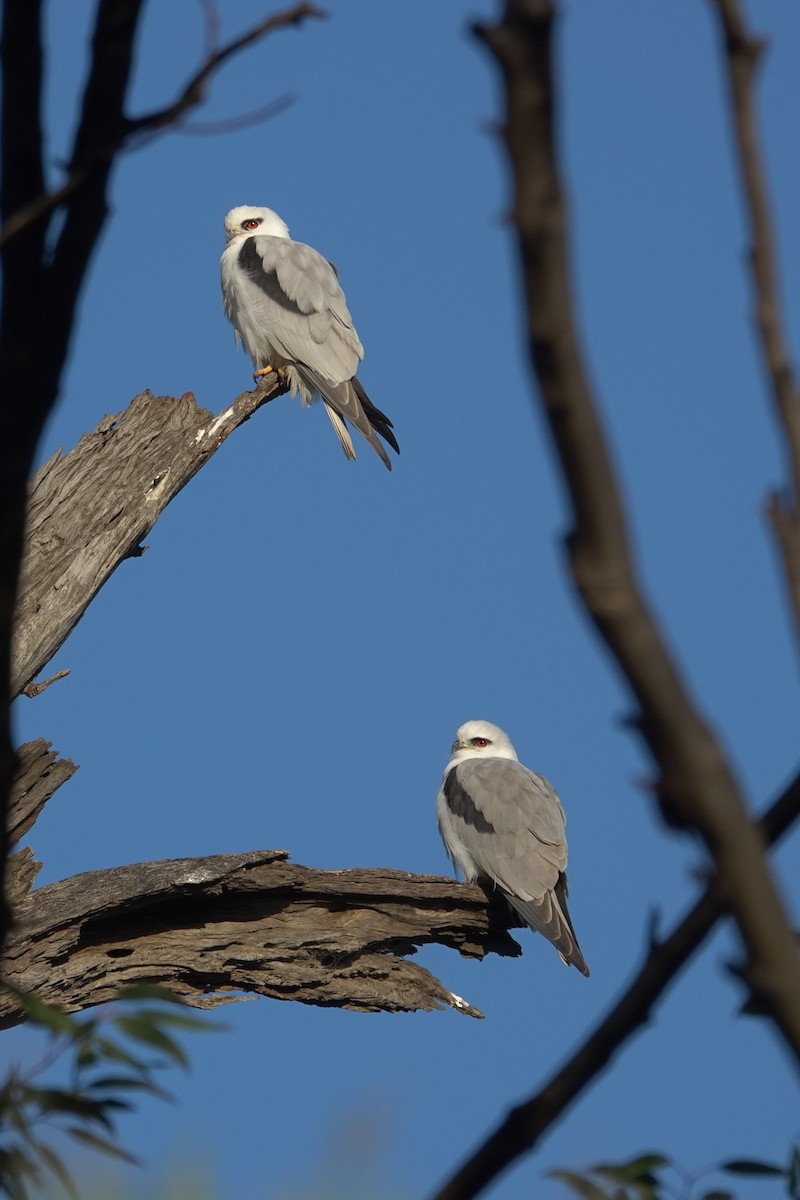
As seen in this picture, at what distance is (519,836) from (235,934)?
259 centimetres

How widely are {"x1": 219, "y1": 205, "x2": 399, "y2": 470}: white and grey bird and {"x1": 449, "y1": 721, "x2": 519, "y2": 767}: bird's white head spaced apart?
6.71 feet

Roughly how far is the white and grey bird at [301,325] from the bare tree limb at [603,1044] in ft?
24.9

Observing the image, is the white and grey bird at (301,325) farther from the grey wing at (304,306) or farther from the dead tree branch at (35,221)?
the dead tree branch at (35,221)

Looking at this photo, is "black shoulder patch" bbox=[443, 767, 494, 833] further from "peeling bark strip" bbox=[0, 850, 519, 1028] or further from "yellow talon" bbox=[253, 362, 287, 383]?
"yellow talon" bbox=[253, 362, 287, 383]

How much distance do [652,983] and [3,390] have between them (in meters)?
1.01

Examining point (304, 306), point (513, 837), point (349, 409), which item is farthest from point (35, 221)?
point (304, 306)

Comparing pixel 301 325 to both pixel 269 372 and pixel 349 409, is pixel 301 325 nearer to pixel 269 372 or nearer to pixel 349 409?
pixel 269 372

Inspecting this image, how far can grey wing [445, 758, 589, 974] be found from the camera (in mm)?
7582

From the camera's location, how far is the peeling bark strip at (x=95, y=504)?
244 inches

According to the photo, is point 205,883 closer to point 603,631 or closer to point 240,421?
point 240,421

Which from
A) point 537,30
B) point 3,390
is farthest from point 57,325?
point 537,30

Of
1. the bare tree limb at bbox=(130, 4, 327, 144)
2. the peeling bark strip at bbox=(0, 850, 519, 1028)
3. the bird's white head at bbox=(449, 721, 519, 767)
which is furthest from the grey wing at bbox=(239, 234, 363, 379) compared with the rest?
the bare tree limb at bbox=(130, 4, 327, 144)

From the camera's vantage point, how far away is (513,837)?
8000 millimetres

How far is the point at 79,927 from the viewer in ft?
18.2
